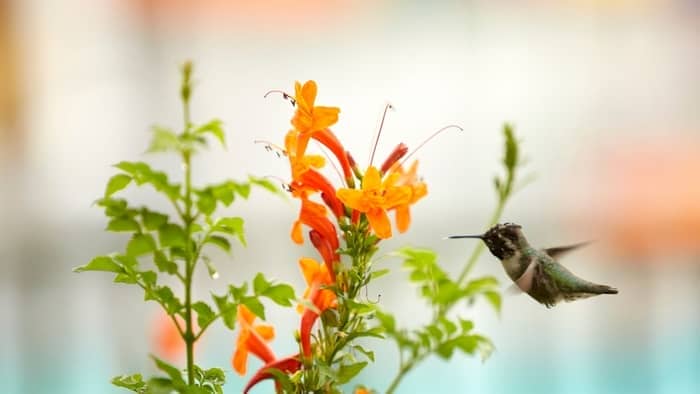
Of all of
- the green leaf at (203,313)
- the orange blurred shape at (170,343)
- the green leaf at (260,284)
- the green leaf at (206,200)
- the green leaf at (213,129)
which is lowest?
the orange blurred shape at (170,343)

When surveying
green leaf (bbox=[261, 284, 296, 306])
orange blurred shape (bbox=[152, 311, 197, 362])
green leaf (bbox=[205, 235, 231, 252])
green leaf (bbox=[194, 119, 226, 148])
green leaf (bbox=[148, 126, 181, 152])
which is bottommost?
orange blurred shape (bbox=[152, 311, 197, 362])

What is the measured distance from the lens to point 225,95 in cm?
280

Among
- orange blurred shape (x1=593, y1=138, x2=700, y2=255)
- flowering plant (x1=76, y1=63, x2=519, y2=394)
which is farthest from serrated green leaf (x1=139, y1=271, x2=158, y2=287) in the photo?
orange blurred shape (x1=593, y1=138, x2=700, y2=255)

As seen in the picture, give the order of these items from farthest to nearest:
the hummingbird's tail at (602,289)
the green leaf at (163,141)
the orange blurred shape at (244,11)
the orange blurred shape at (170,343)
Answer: the orange blurred shape at (244,11) → the orange blurred shape at (170,343) → the hummingbird's tail at (602,289) → the green leaf at (163,141)

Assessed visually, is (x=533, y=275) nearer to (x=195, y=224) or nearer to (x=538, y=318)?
(x=195, y=224)

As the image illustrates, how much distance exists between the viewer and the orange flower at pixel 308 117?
543mm

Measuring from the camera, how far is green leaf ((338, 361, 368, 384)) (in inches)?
20.0

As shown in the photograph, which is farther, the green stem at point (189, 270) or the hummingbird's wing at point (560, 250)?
the hummingbird's wing at point (560, 250)

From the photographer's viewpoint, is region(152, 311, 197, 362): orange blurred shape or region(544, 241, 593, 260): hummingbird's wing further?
region(152, 311, 197, 362): orange blurred shape

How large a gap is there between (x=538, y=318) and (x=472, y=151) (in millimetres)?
575

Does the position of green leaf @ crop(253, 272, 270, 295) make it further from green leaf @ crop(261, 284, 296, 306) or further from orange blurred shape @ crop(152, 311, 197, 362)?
orange blurred shape @ crop(152, 311, 197, 362)

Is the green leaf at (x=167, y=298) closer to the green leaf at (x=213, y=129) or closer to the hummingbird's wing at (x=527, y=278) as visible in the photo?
the green leaf at (x=213, y=129)

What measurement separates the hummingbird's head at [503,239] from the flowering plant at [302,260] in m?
0.05

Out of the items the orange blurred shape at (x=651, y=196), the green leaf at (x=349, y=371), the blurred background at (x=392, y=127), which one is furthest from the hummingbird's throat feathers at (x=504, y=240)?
the orange blurred shape at (x=651, y=196)
